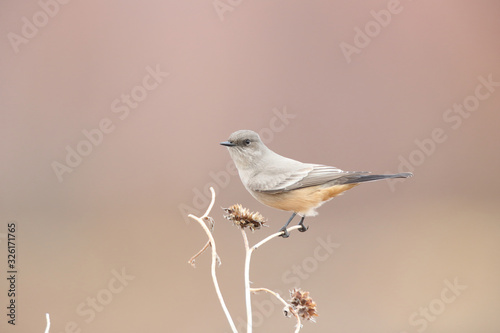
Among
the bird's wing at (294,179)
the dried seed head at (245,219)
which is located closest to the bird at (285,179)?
the bird's wing at (294,179)

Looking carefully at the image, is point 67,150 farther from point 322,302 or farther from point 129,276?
point 322,302

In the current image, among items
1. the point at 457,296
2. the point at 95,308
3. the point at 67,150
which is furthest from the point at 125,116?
the point at 457,296

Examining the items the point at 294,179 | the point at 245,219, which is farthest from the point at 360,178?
the point at 245,219

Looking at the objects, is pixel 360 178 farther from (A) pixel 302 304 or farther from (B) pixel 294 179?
(A) pixel 302 304

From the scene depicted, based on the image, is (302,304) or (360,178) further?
(360,178)

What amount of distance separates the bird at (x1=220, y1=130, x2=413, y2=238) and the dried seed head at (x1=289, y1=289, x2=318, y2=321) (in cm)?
27

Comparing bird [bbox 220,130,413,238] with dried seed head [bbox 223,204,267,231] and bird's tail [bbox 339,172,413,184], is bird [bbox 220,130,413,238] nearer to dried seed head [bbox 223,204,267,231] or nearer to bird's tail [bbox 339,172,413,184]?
bird's tail [bbox 339,172,413,184]

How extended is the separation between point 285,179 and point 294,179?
17 mm

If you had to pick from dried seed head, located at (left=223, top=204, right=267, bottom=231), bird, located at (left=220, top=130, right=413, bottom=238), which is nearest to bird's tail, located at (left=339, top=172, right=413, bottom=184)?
bird, located at (left=220, top=130, right=413, bottom=238)

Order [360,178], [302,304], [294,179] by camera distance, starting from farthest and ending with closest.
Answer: [294,179], [360,178], [302,304]

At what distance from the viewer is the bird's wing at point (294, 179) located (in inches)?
36.3

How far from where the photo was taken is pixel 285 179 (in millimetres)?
956

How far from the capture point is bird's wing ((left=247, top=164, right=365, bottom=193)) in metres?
0.92

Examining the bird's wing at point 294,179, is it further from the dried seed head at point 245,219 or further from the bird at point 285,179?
the dried seed head at point 245,219
